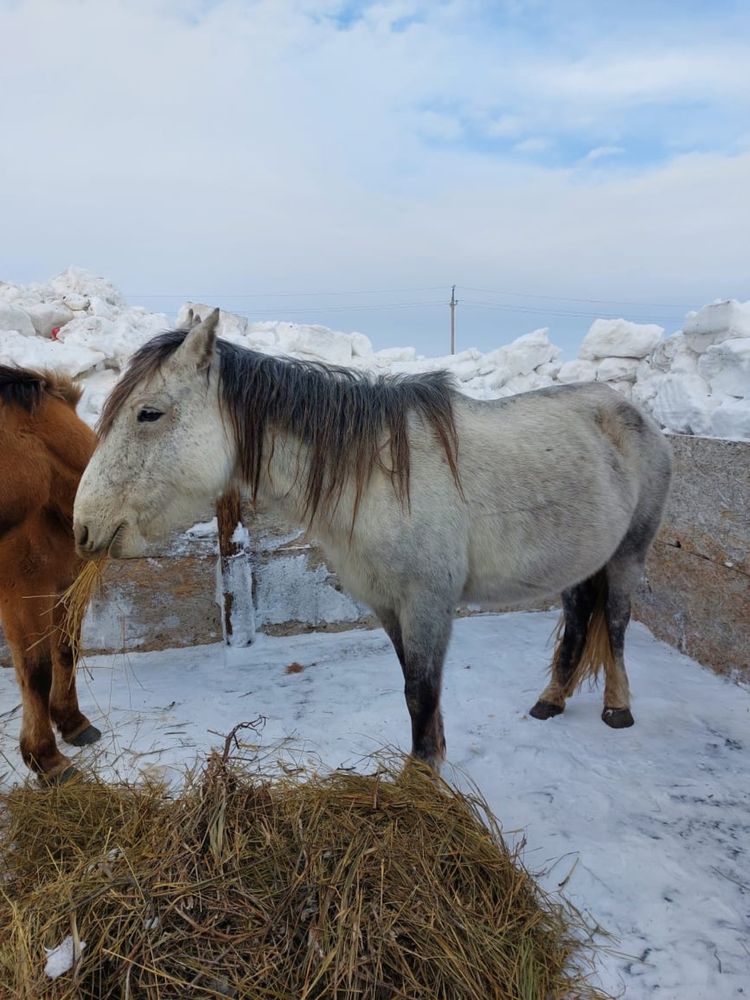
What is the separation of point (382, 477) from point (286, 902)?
1.30 metres

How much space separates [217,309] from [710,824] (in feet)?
8.45

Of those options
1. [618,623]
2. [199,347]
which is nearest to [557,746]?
[618,623]

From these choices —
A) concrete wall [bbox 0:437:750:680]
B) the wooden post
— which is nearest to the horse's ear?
the wooden post

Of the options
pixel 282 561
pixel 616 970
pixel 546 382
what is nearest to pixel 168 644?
pixel 282 561

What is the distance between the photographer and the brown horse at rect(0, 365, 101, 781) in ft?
8.57

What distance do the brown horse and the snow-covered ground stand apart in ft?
0.97

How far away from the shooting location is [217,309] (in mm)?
1900

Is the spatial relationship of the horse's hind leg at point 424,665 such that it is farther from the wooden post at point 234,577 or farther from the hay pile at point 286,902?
the wooden post at point 234,577

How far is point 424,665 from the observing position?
2.28 m

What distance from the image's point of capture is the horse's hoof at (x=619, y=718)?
125 inches

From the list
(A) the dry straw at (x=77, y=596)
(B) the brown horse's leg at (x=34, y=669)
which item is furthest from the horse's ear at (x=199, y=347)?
(B) the brown horse's leg at (x=34, y=669)

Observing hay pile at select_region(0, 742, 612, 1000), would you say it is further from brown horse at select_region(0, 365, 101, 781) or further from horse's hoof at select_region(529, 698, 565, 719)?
horse's hoof at select_region(529, 698, 565, 719)

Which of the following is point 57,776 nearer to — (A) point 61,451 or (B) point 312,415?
(A) point 61,451

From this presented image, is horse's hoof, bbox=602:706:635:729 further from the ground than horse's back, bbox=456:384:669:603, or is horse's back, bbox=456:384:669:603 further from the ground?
horse's back, bbox=456:384:669:603
